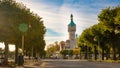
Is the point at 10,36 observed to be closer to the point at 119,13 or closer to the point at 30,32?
the point at 30,32

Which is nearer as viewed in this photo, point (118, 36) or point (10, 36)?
point (10, 36)

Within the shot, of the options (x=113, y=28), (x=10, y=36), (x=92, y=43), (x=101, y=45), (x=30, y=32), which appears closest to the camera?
(x=10, y=36)

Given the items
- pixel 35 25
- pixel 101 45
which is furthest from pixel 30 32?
pixel 101 45

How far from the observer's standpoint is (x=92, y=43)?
122 metres

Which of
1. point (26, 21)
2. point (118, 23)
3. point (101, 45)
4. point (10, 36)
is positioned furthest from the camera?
point (101, 45)

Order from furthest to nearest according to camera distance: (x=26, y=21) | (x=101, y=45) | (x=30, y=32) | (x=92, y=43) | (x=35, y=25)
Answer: (x=92, y=43) < (x=101, y=45) < (x=35, y=25) < (x=30, y=32) < (x=26, y=21)

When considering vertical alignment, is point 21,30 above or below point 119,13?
below

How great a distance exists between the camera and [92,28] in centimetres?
11956

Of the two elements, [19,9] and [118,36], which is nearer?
[19,9]

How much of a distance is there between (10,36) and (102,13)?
45.5 m

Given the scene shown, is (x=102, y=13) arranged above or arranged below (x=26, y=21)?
above

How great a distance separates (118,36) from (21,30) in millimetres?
44998

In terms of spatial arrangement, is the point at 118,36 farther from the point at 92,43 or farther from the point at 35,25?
the point at 35,25

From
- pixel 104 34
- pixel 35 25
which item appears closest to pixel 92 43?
pixel 104 34
